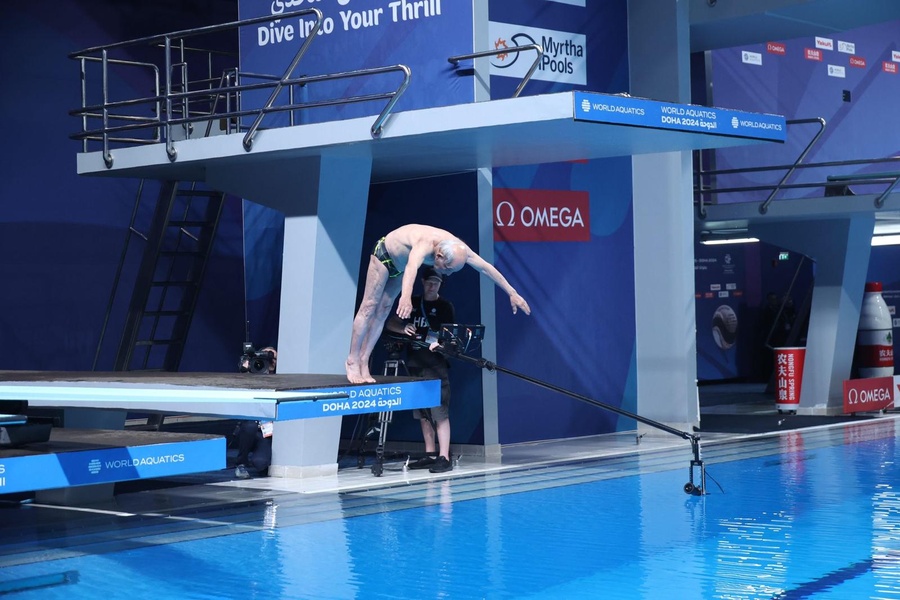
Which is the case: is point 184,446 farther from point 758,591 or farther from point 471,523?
point 758,591

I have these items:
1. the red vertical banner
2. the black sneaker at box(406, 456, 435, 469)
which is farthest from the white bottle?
the black sneaker at box(406, 456, 435, 469)

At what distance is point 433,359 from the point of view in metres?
11.8

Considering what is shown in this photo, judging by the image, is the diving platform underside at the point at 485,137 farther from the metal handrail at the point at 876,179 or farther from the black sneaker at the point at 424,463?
Result: the metal handrail at the point at 876,179

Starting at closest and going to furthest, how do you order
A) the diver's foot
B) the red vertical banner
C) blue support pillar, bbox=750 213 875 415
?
1. the diver's foot
2. blue support pillar, bbox=750 213 875 415
3. the red vertical banner

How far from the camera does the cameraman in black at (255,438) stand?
38.3 ft

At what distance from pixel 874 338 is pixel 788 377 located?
67.5 inches

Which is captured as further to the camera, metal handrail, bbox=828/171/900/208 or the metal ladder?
metal handrail, bbox=828/171/900/208

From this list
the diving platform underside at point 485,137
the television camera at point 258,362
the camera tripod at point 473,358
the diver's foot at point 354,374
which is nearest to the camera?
the diver's foot at point 354,374

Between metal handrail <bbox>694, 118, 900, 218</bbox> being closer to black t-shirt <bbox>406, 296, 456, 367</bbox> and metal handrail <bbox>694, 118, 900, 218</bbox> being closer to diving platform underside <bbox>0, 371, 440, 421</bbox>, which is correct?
black t-shirt <bbox>406, 296, 456, 367</bbox>

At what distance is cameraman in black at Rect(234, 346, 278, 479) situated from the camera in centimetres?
1167

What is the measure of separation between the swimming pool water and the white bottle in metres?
6.54

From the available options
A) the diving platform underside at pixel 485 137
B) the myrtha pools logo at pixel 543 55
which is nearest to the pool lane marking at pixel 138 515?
the diving platform underside at pixel 485 137

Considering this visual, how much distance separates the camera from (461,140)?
10562 mm

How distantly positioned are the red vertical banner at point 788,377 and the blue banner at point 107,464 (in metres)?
10.7
